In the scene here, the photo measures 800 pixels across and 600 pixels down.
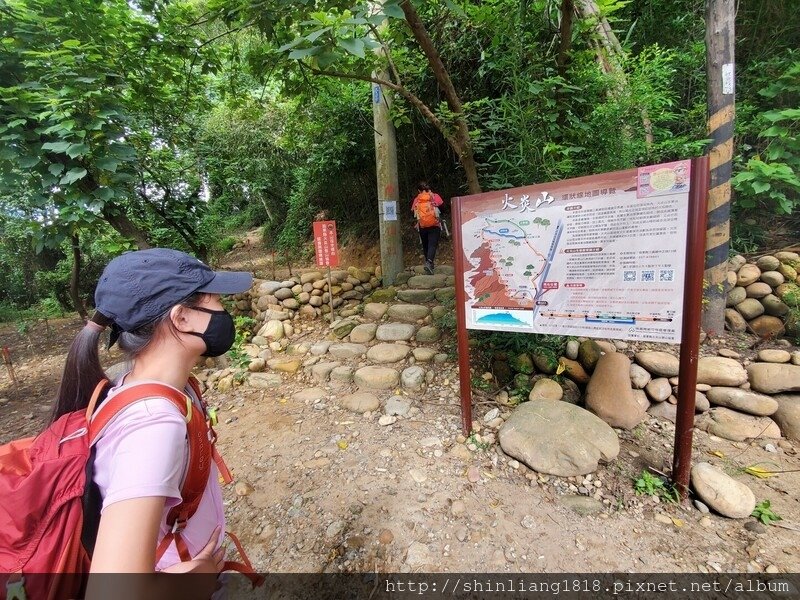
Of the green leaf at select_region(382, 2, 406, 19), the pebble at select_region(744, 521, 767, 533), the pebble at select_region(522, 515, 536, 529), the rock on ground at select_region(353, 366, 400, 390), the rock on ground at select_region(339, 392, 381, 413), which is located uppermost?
the green leaf at select_region(382, 2, 406, 19)

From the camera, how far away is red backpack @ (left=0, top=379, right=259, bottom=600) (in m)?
0.72

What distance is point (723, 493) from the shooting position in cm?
194

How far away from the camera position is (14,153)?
2.97 meters

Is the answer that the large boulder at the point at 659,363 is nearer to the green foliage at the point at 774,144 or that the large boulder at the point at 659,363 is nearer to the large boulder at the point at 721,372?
the large boulder at the point at 721,372

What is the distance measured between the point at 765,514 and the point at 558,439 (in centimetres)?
→ 103

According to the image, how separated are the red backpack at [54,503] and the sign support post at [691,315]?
220 cm

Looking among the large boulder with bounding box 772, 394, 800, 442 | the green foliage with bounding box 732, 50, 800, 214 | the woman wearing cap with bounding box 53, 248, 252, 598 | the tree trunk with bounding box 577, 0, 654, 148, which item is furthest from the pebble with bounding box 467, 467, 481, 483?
the green foliage with bounding box 732, 50, 800, 214

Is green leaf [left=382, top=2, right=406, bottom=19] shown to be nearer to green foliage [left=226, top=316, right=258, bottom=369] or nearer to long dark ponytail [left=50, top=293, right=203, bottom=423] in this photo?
long dark ponytail [left=50, top=293, right=203, bottom=423]

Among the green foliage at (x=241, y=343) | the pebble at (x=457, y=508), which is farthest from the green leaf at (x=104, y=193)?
the pebble at (x=457, y=508)

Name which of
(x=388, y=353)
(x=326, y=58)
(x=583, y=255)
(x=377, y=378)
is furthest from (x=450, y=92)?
(x=377, y=378)

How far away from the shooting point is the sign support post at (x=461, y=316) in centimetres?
250

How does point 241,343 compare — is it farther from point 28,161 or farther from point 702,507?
point 702,507

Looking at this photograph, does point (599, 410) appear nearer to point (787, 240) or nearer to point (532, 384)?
→ point (532, 384)

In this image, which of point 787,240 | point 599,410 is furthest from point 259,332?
point 787,240
